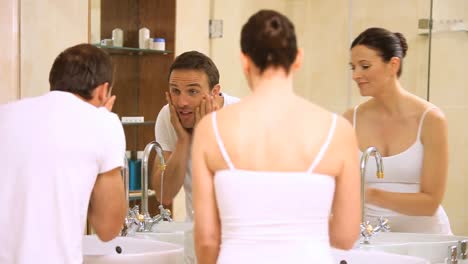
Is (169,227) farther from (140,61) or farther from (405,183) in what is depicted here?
(405,183)

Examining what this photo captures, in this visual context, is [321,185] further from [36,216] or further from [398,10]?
[398,10]

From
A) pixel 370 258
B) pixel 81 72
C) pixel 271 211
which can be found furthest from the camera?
pixel 370 258

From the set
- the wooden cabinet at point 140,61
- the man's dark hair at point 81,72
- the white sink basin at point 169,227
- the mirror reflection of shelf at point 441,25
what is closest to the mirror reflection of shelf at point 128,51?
the wooden cabinet at point 140,61

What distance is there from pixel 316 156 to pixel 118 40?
A: 0.98 m

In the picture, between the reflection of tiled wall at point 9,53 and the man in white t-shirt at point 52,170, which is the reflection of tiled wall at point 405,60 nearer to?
the man in white t-shirt at point 52,170

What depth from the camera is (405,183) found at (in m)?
1.84

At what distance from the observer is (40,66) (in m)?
2.00

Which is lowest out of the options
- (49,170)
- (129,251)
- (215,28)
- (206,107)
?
(129,251)

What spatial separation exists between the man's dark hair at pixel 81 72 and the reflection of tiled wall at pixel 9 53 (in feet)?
1.78

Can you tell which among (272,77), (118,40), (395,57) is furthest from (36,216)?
(395,57)

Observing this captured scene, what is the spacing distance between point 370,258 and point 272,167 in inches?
24.4

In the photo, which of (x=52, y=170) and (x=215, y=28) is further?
(x=215, y=28)

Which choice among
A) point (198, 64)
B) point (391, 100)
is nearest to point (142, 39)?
point (198, 64)

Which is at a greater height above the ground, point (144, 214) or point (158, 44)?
point (158, 44)
